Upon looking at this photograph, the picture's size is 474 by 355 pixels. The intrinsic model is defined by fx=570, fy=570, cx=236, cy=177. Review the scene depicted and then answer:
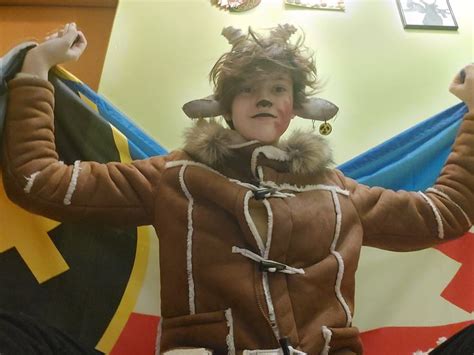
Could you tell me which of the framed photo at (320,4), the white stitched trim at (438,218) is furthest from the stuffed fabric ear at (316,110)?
the framed photo at (320,4)

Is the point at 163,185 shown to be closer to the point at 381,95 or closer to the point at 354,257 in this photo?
the point at 354,257

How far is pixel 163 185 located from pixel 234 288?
22cm

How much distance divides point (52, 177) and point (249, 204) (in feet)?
1.09

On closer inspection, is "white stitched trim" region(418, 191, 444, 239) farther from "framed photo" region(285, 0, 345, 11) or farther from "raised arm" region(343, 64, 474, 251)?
"framed photo" region(285, 0, 345, 11)

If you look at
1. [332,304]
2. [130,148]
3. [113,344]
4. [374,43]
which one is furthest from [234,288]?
[374,43]

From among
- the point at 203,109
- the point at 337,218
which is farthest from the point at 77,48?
the point at 337,218

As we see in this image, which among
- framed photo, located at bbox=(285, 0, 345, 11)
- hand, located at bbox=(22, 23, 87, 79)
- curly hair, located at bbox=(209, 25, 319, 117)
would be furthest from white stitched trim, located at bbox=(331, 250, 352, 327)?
framed photo, located at bbox=(285, 0, 345, 11)

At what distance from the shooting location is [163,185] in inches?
38.7

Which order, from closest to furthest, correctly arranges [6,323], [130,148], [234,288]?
1. [6,323]
2. [234,288]
3. [130,148]

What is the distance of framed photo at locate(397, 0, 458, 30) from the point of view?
61.1 inches

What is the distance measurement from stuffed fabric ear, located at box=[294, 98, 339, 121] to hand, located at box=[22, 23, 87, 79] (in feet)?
1.47

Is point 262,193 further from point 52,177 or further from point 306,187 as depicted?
point 52,177

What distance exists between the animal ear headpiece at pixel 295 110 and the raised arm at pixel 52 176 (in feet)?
0.40

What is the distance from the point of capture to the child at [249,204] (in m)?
0.89
